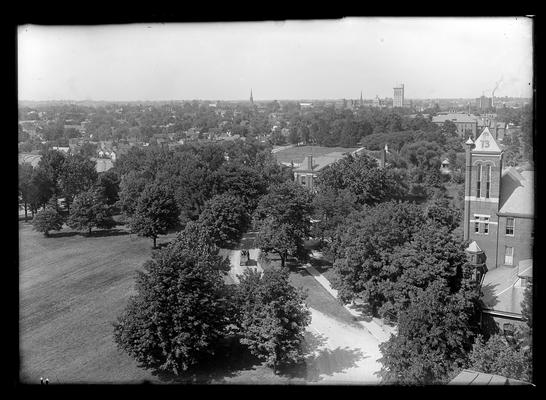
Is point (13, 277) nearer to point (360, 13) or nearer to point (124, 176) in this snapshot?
point (360, 13)

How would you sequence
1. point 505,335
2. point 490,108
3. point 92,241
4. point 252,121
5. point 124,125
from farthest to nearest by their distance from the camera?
point 252,121 → point 124,125 → point 490,108 → point 92,241 → point 505,335

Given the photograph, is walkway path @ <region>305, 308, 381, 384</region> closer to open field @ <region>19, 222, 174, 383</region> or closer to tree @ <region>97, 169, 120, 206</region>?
open field @ <region>19, 222, 174, 383</region>

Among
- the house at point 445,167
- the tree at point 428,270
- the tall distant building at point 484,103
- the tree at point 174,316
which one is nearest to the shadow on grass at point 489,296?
the tree at point 428,270

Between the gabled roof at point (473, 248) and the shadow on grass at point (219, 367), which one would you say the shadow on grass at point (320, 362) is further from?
the gabled roof at point (473, 248)

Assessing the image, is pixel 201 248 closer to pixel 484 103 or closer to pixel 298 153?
pixel 484 103

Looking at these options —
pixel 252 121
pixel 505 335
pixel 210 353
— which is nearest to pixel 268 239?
pixel 210 353

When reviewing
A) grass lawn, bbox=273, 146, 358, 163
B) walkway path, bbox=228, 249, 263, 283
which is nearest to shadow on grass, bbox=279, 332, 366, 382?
walkway path, bbox=228, 249, 263, 283
